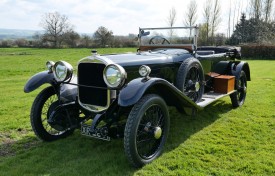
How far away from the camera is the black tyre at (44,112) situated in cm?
409

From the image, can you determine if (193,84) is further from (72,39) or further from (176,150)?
(72,39)

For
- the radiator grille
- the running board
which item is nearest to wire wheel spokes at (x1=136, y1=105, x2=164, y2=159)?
the radiator grille

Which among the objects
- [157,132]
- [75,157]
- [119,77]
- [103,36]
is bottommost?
[75,157]

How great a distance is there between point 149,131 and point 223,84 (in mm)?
2775

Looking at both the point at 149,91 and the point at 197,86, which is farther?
the point at 197,86

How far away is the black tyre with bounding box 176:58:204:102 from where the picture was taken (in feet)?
14.6

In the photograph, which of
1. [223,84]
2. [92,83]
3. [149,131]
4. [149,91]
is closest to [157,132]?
[149,131]

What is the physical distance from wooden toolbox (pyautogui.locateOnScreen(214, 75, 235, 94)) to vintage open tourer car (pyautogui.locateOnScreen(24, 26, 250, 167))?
478 mm

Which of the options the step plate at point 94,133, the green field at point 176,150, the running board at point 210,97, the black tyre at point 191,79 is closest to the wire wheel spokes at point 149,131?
the green field at point 176,150

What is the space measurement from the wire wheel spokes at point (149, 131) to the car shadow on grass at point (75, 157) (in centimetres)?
27

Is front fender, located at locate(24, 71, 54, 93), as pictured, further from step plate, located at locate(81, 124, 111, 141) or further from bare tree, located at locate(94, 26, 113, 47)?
bare tree, located at locate(94, 26, 113, 47)

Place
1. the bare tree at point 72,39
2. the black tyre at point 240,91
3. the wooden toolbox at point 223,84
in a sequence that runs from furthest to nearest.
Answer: the bare tree at point 72,39, the black tyre at point 240,91, the wooden toolbox at point 223,84

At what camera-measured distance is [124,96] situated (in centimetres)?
322

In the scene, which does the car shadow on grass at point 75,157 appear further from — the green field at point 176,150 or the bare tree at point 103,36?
the bare tree at point 103,36
